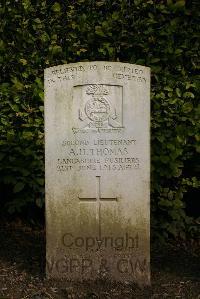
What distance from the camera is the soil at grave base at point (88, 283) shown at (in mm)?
4691

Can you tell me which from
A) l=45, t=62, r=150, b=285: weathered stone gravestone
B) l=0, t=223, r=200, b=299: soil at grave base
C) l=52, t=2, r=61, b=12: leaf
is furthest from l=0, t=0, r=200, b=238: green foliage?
l=45, t=62, r=150, b=285: weathered stone gravestone

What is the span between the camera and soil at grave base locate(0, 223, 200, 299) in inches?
185

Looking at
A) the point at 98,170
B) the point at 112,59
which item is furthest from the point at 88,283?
the point at 112,59

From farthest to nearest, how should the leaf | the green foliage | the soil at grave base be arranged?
the leaf < the green foliage < the soil at grave base

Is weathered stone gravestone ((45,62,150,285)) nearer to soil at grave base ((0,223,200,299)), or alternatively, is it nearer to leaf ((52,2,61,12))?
soil at grave base ((0,223,200,299))

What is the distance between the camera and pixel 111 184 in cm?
480

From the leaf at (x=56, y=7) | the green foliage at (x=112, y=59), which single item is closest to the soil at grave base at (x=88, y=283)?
the green foliage at (x=112, y=59)

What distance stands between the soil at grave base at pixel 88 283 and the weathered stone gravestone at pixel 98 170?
0.16 m

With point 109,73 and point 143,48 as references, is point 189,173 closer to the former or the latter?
point 143,48

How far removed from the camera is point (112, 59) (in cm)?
596

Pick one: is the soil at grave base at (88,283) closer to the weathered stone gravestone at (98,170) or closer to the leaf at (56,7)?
the weathered stone gravestone at (98,170)

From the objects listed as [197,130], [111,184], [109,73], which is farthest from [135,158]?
[197,130]

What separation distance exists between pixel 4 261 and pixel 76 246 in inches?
36.9

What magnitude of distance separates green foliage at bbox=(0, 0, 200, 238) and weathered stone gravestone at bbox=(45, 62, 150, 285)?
115 cm
